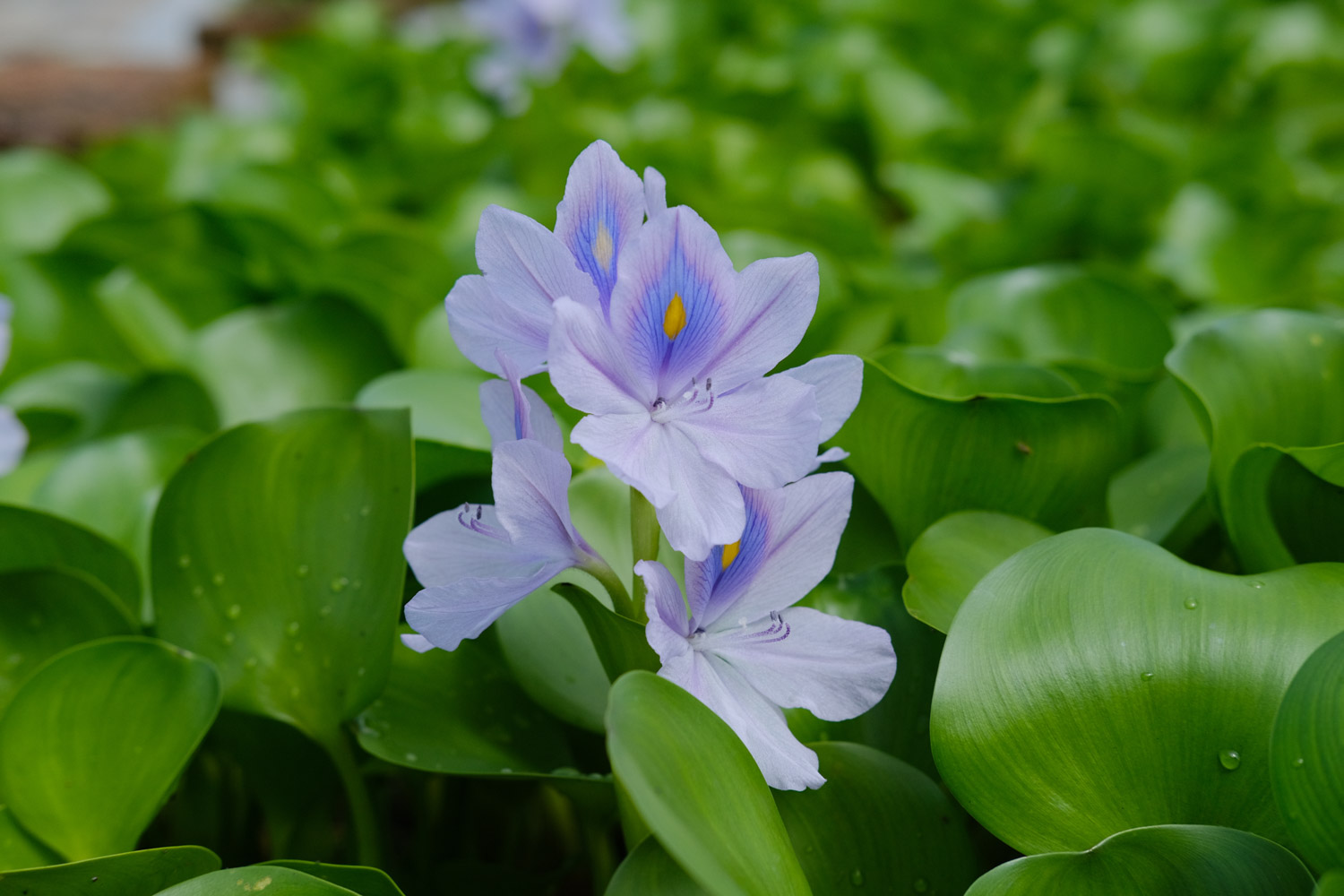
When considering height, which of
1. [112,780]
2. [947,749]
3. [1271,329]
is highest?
[1271,329]

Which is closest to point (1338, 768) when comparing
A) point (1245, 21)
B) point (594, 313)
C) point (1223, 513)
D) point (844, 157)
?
point (1223, 513)

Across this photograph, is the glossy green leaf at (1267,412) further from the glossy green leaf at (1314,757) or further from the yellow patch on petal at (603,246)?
the yellow patch on petal at (603,246)

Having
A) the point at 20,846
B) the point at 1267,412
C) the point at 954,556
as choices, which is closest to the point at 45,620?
the point at 20,846

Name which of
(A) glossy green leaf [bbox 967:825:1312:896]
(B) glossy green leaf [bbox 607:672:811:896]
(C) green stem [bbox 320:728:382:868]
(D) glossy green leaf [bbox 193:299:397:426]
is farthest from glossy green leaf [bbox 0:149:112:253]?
(A) glossy green leaf [bbox 967:825:1312:896]

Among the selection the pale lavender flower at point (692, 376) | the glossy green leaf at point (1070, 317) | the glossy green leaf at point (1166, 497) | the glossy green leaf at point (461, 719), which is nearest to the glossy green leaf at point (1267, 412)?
the glossy green leaf at point (1166, 497)

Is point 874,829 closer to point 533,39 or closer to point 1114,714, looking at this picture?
point 1114,714

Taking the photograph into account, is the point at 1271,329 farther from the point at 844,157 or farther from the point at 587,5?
the point at 587,5
